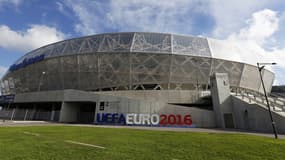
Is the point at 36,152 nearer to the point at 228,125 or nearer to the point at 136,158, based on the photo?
the point at 136,158

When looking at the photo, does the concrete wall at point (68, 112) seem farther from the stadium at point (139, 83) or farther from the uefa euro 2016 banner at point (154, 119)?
the uefa euro 2016 banner at point (154, 119)

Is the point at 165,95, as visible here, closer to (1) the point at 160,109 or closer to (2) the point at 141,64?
(1) the point at 160,109

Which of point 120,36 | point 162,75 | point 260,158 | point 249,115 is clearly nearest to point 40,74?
point 120,36

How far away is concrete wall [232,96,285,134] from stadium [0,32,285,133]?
0.14 m

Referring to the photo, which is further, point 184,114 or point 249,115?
point 184,114

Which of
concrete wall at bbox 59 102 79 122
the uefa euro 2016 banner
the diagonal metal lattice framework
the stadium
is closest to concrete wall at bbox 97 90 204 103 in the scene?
the stadium

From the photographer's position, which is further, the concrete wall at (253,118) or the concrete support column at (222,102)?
the concrete support column at (222,102)

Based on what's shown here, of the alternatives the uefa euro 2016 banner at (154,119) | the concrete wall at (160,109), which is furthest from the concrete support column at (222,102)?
the uefa euro 2016 banner at (154,119)

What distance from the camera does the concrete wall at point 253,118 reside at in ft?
57.8

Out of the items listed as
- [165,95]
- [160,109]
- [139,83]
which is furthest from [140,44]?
[160,109]

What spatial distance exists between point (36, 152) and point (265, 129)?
21322 mm

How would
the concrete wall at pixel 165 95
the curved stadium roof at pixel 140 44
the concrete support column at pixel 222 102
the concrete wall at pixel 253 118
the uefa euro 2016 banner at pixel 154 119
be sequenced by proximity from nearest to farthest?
the concrete wall at pixel 253 118
the concrete support column at pixel 222 102
the uefa euro 2016 banner at pixel 154 119
the concrete wall at pixel 165 95
the curved stadium roof at pixel 140 44

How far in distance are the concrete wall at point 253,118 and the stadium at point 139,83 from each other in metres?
0.14

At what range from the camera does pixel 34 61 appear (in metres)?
40.6
